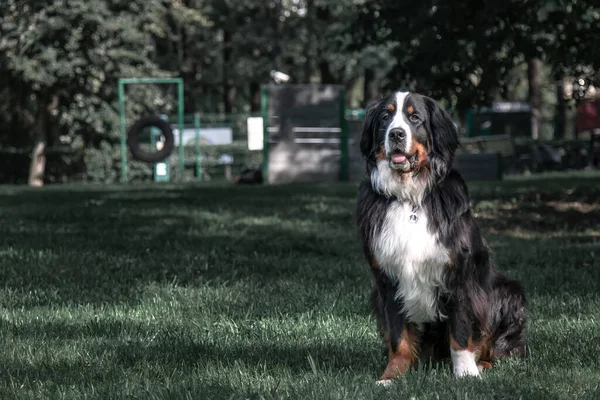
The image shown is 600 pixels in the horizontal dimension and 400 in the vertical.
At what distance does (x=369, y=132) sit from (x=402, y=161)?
325mm

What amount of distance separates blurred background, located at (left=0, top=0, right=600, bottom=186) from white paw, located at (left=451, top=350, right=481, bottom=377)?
7.29 m

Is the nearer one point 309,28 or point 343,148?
point 343,148

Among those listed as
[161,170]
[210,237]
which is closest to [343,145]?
[161,170]

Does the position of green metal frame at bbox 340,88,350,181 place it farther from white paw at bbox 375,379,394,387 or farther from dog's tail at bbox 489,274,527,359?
white paw at bbox 375,379,394,387

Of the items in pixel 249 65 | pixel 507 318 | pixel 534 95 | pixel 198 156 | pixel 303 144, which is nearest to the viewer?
pixel 507 318

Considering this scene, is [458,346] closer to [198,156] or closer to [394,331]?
[394,331]

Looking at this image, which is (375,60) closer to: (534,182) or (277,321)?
(534,182)

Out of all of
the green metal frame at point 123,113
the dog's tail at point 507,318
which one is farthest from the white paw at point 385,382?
the green metal frame at point 123,113

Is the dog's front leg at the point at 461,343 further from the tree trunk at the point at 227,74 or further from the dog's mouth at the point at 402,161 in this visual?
the tree trunk at the point at 227,74

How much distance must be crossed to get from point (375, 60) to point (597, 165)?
12193 mm

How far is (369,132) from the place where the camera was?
18.7 ft

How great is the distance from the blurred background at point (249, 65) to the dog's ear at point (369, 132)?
6782mm

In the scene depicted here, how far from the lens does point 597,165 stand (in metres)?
35.6

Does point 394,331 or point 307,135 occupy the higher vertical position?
point 307,135
